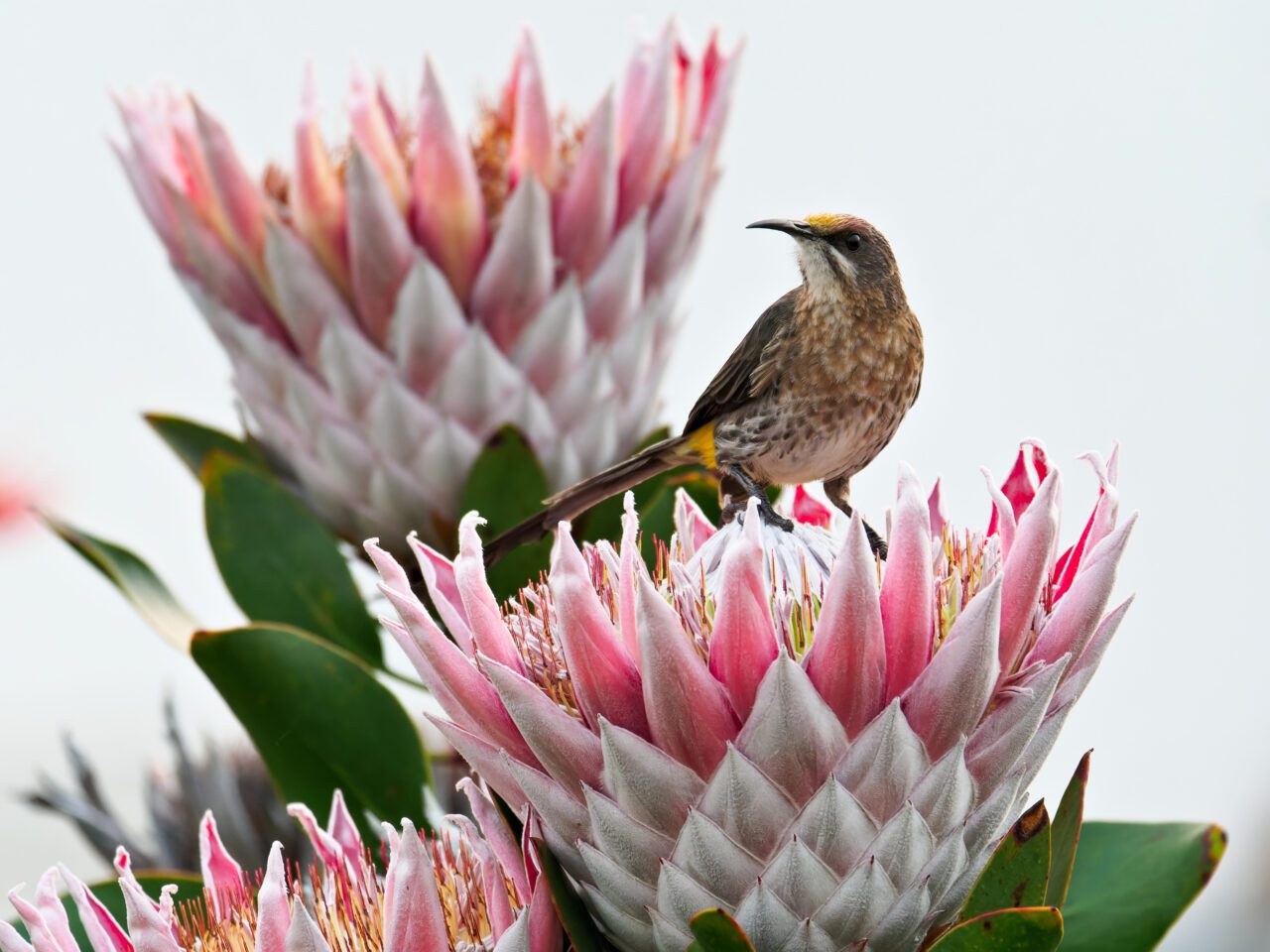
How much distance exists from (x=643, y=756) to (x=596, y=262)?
0.69m

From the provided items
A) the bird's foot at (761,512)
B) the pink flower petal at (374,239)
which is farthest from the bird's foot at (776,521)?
the pink flower petal at (374,239)

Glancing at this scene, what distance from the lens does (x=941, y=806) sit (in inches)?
24.4

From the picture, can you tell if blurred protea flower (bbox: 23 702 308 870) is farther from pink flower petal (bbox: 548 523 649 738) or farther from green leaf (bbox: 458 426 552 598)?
pink flower petal (bbox: 548 523 649 738)

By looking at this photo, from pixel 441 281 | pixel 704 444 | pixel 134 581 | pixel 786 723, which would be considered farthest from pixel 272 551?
pixel 786 723

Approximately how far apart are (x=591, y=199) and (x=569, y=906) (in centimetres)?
70

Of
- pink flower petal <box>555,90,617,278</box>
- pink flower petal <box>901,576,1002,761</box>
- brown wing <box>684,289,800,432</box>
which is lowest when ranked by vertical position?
pink flower petal <box>901,576,1002,761</box>

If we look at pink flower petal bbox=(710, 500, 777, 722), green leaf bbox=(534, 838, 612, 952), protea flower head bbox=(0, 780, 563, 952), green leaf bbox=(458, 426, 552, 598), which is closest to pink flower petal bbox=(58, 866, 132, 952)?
protea flower head bbox=(0, 780, 563, 952)

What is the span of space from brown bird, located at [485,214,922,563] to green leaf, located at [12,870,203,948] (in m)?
0.46

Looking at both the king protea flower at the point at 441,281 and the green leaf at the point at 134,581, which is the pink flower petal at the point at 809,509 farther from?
the green leaf at the point at 134,581

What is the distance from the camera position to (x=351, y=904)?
2.61 ft

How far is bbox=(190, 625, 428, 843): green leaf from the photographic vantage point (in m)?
1.00

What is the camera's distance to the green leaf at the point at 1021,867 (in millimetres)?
622

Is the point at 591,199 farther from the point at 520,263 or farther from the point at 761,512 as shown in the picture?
the point at 761,512

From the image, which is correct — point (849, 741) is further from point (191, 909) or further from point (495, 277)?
point (495, 277)
